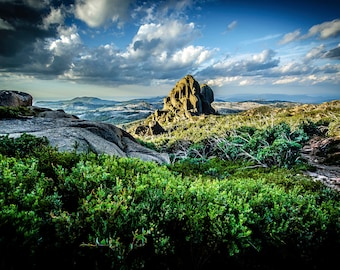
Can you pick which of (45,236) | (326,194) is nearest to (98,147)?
(45,236)

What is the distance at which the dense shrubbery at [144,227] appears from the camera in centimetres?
208

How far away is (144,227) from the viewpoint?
2.47 meters

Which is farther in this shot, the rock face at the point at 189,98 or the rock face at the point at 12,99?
the rock face at the point at 189,98

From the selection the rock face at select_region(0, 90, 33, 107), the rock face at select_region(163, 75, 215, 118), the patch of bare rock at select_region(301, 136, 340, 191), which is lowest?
the patch of bare rock at select_region(301, 136, 340, 191)

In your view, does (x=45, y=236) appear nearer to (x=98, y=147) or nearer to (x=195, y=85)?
(x=98, y=147)

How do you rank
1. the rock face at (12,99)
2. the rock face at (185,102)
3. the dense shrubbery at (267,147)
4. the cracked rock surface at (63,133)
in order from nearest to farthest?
the cracked rock surface at (63,133) → the dense shrubbery at (267,147) → the rock face at (12,99) → the rock face at (185,102)

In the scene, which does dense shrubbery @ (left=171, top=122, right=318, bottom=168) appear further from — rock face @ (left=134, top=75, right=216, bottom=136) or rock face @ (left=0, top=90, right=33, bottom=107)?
rock face @ (left=134, top=75, right=216, bottom=136)

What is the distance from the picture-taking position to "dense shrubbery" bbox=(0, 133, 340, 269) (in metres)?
2.08

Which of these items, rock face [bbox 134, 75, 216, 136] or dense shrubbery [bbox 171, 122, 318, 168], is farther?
rock face [bbox 134, 75, 216, 136]

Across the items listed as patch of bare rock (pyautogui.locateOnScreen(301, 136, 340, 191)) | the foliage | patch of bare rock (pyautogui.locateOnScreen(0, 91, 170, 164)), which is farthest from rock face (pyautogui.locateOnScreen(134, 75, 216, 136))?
the foliage

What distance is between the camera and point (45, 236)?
2184mm

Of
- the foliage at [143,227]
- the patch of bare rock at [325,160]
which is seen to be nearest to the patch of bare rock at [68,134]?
the foliage at [143,227]

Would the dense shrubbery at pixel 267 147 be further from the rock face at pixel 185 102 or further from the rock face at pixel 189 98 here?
the rock face at pixel 189 98

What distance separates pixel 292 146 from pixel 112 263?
A: 33.4 feet
